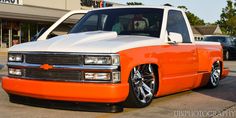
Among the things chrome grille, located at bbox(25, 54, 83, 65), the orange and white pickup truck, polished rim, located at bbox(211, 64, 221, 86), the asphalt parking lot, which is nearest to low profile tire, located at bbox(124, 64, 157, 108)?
the orange and white pickup truck

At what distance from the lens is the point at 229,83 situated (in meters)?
10.7

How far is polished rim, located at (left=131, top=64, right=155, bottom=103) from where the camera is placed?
21.7 ft

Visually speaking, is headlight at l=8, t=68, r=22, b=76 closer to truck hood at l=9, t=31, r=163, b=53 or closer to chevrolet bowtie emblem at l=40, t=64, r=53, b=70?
truck hood at l=9, t=31, r=163, b=53

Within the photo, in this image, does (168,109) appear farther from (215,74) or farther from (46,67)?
(215,74)

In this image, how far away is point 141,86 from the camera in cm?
677

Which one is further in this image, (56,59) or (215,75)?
(215,75)

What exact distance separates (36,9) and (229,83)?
2443 cm

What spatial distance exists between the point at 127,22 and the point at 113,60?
166 centimetres

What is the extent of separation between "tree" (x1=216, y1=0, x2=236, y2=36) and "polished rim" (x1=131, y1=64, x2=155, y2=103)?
232 feet

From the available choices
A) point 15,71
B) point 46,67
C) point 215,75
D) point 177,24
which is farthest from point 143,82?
point 215,75

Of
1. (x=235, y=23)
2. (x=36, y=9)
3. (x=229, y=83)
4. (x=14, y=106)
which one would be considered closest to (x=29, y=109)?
(x=14, y=106)

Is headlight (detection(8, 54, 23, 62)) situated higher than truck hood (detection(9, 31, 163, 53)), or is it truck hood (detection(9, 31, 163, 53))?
truck hood (detection(9, 31, 163, 53))

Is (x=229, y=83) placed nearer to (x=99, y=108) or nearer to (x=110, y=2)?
(x=99, y=108)

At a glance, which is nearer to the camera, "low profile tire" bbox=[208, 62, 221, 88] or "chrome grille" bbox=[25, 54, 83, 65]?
"chrome grille" bbox=[25, 54, 83, 65]
